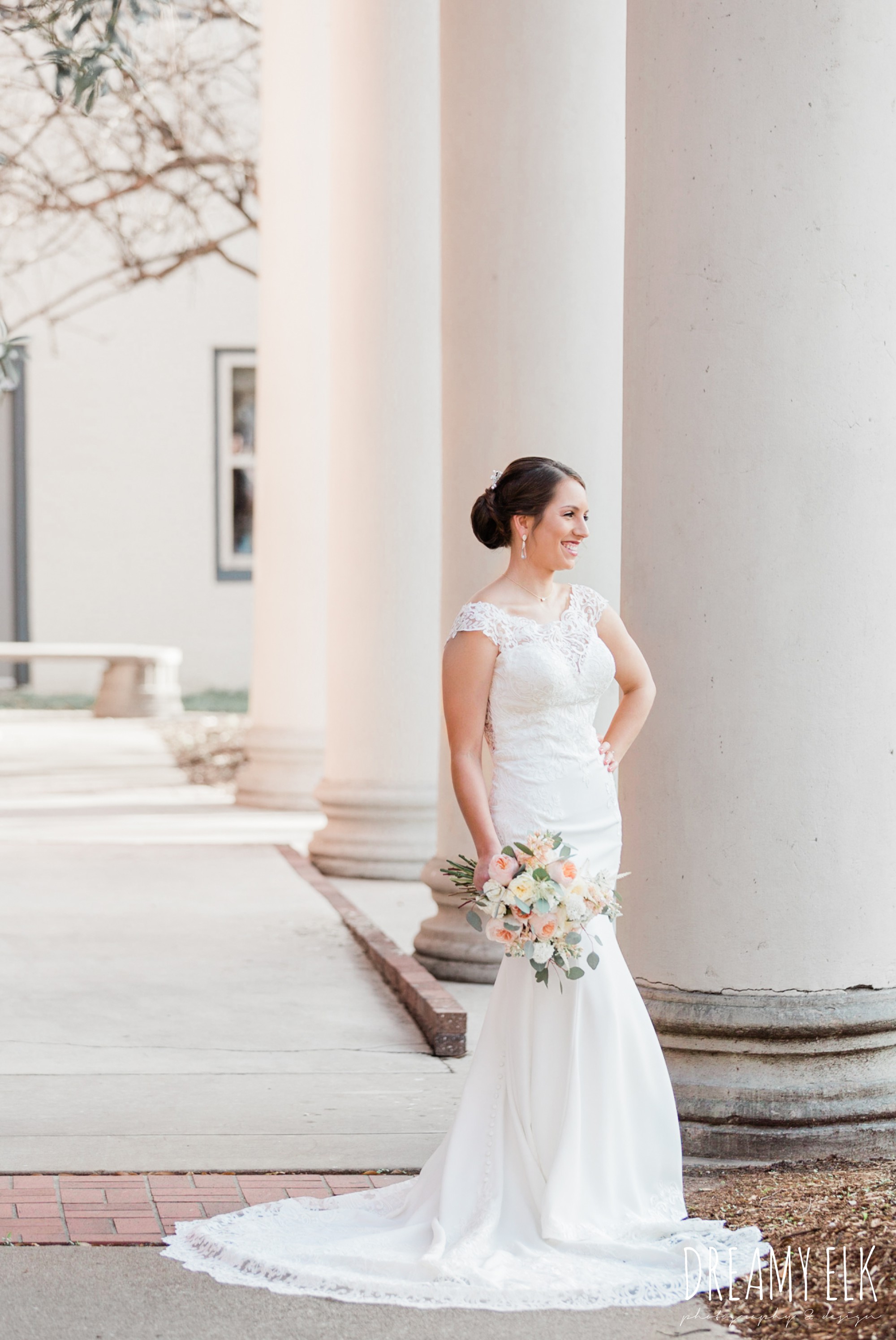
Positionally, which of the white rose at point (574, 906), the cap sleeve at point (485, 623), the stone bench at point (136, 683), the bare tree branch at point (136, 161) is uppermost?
the bare tree branch at point (136, 161)

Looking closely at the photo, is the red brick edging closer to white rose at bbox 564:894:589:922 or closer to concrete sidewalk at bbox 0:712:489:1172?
concrete sidewalk at bbox 0:712:489:1172

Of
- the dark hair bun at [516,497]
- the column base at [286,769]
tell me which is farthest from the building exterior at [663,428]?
the column base at [286,769]

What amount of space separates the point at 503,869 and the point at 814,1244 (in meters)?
1.11

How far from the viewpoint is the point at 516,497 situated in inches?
171

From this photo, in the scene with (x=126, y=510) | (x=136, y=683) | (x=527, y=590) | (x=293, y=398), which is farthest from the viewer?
(x=126, y=510)

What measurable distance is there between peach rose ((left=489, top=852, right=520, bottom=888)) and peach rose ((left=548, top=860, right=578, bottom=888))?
80mm

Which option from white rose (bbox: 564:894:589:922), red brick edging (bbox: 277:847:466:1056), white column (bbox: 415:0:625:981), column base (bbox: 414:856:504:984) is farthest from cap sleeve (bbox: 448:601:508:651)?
column base (bbox: 414:856:504:984)

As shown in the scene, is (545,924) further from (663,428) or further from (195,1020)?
(195,1020)

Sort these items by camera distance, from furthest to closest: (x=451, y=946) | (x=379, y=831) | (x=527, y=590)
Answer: (x=379, y=831)
(x=451, y=946)
(x=527, y=590)

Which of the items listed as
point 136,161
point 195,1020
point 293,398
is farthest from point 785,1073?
point 136,161

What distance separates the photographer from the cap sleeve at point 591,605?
174 inches

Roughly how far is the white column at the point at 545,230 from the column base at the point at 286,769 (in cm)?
626

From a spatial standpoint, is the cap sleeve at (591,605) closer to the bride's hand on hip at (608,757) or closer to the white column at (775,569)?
the bride's hand on hip at (608,757)

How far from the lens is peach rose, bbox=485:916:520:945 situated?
4.08 metres
